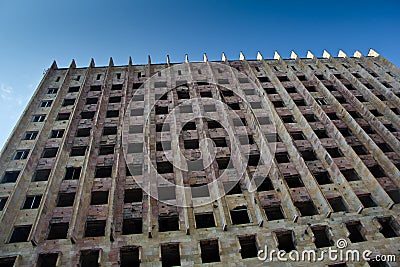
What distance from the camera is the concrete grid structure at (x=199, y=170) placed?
2027 cm

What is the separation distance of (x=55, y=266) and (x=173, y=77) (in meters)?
24.0

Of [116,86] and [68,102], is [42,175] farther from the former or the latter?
[116,86]

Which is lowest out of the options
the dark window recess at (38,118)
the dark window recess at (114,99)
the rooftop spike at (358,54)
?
the dark window recess at (38,118)

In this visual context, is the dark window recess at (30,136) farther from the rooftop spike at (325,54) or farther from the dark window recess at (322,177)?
the rooftop spike at (325,54)

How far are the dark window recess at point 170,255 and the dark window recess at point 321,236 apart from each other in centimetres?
957

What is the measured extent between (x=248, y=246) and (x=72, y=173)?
607 inches

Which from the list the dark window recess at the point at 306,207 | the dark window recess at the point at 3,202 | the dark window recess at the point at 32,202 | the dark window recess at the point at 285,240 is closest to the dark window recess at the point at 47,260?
the dark window recess at the point at 32,202

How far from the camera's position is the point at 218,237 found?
20.4 metres

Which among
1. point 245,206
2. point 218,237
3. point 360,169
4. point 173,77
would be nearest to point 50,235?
point 218,237

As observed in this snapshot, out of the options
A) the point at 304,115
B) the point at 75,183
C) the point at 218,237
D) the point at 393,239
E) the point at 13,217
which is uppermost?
the point at 304,115

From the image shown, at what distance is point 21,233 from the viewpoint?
70.2 feet

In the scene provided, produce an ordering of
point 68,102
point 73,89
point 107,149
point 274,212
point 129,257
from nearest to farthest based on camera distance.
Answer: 1. point 129,257
2. point 274,212
3. point 107,149
4. point 68,102
5. point 73,89

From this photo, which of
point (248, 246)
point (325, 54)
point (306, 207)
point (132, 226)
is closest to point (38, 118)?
point (132, 226)

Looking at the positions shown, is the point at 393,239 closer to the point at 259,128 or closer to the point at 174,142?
the point at 259,128
